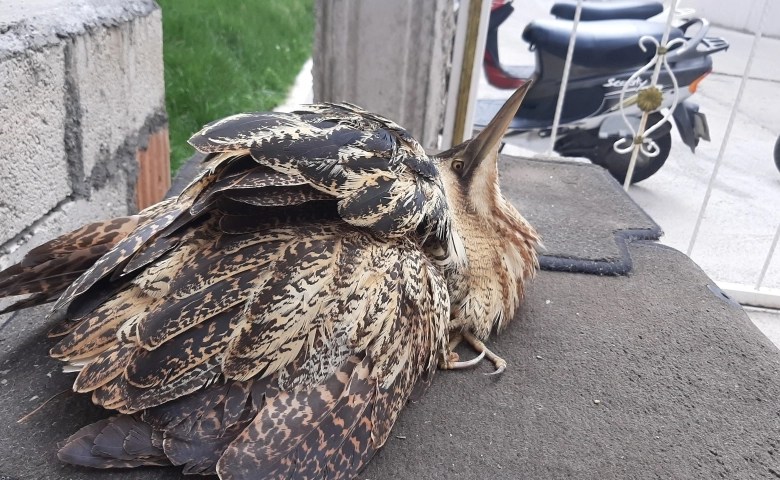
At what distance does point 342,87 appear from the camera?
A: 228 centimetres

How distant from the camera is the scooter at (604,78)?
9.04 feet

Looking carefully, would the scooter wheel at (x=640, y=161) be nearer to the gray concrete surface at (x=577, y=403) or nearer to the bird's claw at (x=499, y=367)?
the gray concrete surface at (x=577, y=403)

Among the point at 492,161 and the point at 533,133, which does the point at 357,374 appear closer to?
the point at 492,161

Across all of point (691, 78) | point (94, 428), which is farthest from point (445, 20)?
point (94, 428)

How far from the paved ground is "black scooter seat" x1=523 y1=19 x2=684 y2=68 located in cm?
70

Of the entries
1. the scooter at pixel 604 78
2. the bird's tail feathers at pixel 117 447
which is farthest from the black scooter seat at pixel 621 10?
the bird's tail feathers at pixel 117 447

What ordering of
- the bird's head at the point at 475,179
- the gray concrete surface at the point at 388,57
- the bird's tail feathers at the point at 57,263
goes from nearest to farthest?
1. the bird's tail feathers at the point at 57,263
2. the bird's head at the point at 475,179
3. the gray concrete surface at the point at 388,57

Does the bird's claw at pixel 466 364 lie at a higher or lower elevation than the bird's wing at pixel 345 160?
lower

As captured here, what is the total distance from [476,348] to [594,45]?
205 cm

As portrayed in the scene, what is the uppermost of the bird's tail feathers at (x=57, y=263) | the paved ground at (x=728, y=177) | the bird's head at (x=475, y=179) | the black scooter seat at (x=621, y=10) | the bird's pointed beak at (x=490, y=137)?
the black scooter seat at (x=621, y=10)

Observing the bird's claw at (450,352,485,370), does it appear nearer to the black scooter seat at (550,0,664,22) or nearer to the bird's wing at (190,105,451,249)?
the bird's wing at (190,105,451,249)

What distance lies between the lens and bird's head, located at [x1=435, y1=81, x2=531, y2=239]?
1270 millimetres

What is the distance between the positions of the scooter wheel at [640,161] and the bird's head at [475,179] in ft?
6.22

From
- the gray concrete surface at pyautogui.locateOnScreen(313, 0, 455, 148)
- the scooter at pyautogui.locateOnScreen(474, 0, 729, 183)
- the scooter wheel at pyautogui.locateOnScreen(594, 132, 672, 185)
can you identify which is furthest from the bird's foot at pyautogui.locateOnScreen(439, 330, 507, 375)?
Result: the scooter wheel at pyautogui.locateOnScreen(594, 132, 672, 185)
